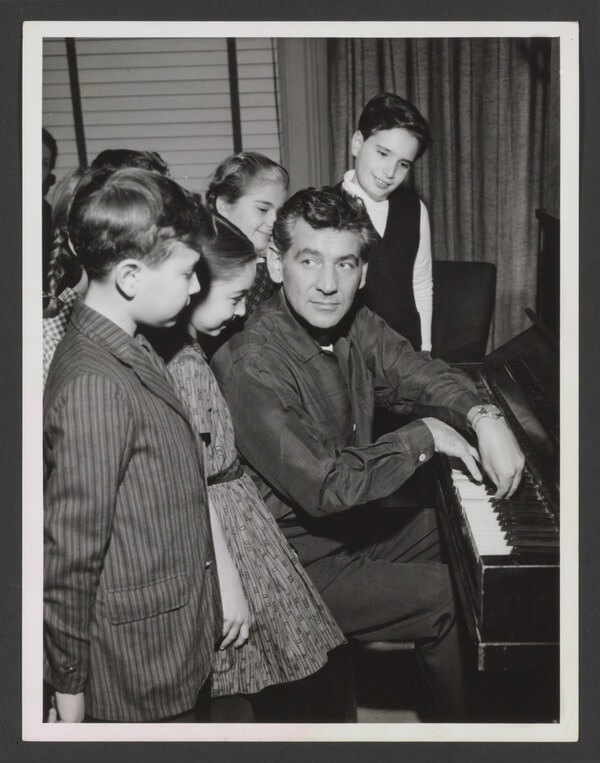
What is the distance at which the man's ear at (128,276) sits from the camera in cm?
169

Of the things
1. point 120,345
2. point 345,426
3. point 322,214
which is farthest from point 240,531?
point 322,214

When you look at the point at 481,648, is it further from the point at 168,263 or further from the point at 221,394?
the point at 168,263

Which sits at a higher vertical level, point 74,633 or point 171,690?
point 74,633

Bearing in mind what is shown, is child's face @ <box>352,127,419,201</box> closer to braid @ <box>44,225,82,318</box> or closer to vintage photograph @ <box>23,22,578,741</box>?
vintage photograph @ <box>23,22,578,741</box>

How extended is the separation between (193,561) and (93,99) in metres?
1.35

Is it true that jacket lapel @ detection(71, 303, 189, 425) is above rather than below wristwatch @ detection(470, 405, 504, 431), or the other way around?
above

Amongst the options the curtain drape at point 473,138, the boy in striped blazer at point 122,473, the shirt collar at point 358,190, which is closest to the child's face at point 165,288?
the boy in striped blazer at point 122,473

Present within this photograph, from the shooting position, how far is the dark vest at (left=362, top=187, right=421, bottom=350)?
9.36 feet

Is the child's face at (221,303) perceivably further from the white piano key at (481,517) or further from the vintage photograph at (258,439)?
the white piano key at (481,517)

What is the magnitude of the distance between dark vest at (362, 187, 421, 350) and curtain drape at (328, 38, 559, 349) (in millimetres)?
1034

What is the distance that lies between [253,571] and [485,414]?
2.67 ft

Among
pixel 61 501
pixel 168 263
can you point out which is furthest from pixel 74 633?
pixel 168 263

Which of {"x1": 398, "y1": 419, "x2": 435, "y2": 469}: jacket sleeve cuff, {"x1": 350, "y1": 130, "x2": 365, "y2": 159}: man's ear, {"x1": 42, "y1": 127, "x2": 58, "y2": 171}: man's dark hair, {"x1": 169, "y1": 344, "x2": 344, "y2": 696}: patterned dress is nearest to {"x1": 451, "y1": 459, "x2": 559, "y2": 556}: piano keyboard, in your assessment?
{"x1": 398, "y1": 419, "x2": 435, "y2": 469}: jacket sleeve cuff

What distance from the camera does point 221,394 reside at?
2070 mm
